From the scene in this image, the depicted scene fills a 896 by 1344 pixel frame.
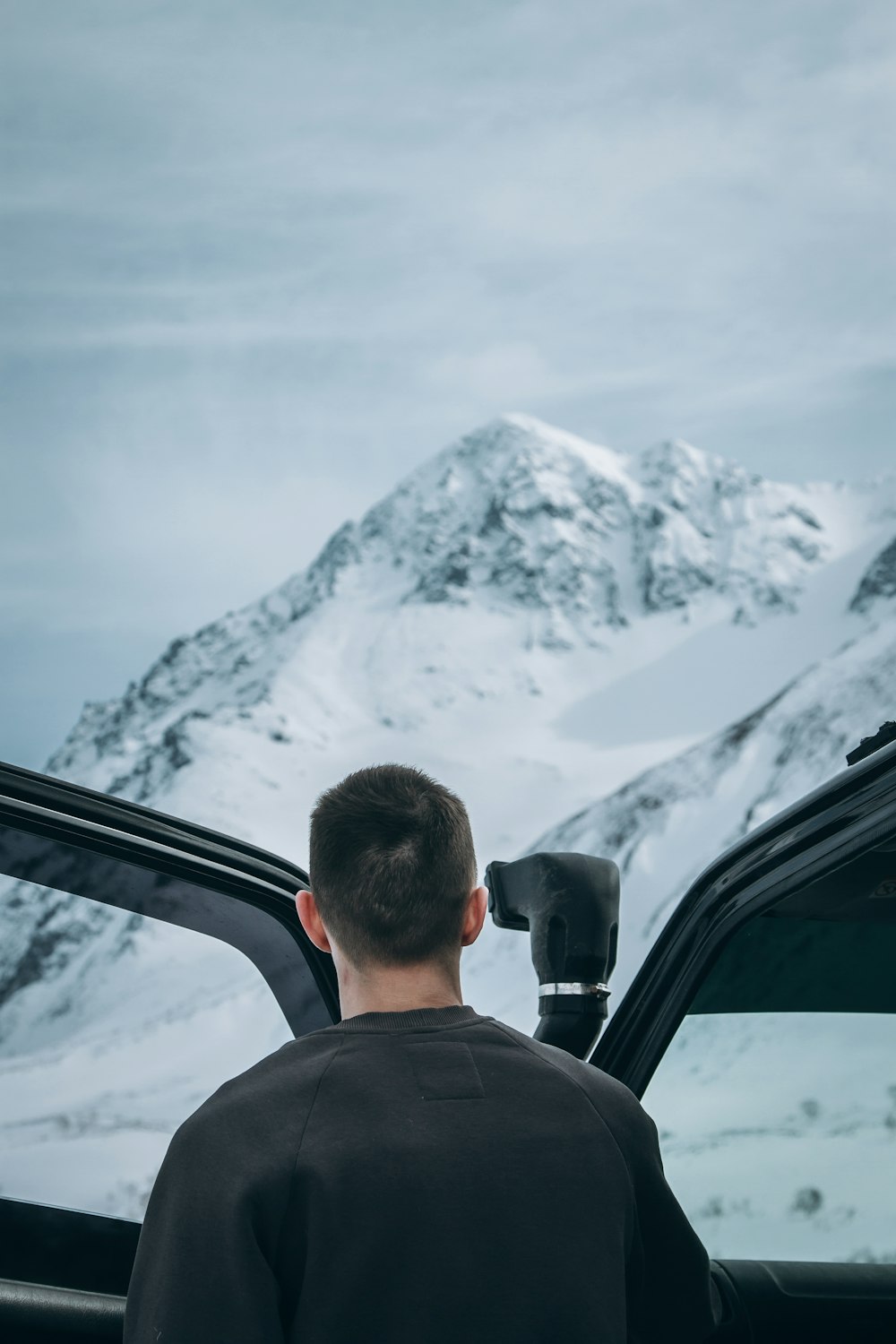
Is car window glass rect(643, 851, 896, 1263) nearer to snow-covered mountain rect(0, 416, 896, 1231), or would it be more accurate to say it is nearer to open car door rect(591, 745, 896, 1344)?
open car door rect(591, 745, 896, 1344)

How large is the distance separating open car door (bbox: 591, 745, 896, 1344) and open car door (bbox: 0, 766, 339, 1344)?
627mm

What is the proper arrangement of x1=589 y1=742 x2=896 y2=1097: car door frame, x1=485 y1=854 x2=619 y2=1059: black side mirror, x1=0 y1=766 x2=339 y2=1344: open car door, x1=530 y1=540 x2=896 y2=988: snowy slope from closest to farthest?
x1=589 y1=742 x2=896 y2=1097: car door frame
x1=0 y1=766 x2=339 y2=1344: open car door
x1=485 y1=854 x2=619 y2=1059: black side mirror
x1=530 y1=540 x2=896 y2=988: snowy slope

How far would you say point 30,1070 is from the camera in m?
2.14

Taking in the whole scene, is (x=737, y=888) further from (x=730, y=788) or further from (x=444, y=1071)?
(x=730, y=788)

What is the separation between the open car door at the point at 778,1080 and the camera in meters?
2.04

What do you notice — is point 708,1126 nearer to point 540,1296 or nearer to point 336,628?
point 540,1296

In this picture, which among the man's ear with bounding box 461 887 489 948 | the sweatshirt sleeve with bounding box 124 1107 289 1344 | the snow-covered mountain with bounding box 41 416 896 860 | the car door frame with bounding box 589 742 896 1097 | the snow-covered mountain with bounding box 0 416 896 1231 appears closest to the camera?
the sweatshirt sleeve with bounding box 124 1107 289 1344

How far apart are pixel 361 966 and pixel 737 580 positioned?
184783 mm

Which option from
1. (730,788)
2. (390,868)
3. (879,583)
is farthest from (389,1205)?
(879,583)

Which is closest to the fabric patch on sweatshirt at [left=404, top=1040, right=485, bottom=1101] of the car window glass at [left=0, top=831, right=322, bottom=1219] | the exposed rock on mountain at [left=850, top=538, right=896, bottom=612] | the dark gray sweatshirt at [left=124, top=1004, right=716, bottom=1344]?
the dark gray sweatshirt at [left=124, top=1004, right=716, bottom=1344]

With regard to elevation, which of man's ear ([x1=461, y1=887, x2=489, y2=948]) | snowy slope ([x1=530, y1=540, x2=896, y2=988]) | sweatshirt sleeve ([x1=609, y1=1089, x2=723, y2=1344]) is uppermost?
snowy slope ([x1=530, y1=540, x2=896, y2=988])

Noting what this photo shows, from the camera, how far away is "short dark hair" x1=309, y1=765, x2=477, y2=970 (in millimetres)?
1422

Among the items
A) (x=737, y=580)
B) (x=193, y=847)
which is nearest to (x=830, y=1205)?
(x=193, y=847)

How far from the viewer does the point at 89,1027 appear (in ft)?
8.57
